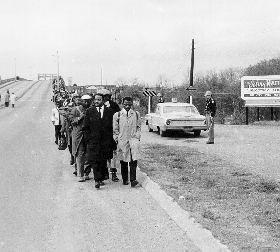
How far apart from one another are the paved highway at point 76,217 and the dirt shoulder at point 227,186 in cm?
47

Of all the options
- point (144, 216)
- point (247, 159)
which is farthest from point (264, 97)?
point (144, 216)

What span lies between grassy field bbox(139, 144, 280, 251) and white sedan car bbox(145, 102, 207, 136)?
7.02 metres

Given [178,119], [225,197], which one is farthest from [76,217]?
[178,119]

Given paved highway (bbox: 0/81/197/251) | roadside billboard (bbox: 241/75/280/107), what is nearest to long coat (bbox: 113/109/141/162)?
paved highway (bbox: 0/81/197/251)

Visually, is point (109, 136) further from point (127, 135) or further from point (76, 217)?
point (76, 217)

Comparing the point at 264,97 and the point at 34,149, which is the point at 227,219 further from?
the point at 264,97

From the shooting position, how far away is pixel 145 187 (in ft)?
29.2

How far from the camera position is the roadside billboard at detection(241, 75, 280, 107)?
93.1 ft

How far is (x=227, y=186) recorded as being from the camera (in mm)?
8453

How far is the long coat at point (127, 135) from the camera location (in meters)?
8.85

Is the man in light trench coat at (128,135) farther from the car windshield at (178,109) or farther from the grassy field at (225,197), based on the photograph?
the car windshield at (178,109)

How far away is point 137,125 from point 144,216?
256 centimetres

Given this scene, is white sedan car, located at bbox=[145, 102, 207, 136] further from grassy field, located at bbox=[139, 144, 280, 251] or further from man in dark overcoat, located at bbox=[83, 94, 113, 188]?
man in dark overcoat, located at bbox=[83, 94, 113, 188]

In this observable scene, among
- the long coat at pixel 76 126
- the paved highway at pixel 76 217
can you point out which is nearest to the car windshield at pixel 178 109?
the paved highway at pixel 76 217
